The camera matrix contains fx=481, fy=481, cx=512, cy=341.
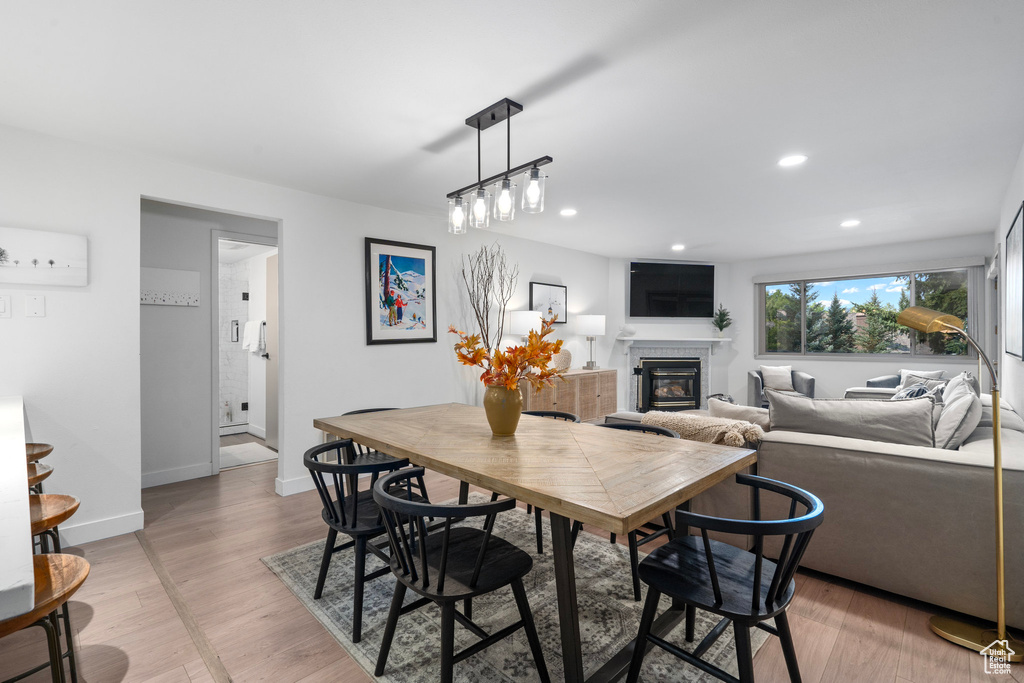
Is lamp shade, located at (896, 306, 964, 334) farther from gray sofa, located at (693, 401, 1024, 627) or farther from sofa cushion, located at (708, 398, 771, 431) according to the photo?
sofa cushion, located at (708, 398, 771, 431)

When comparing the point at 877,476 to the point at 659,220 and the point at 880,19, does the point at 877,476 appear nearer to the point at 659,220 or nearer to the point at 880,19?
the point at 880,19

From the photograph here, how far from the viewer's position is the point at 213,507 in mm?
3426

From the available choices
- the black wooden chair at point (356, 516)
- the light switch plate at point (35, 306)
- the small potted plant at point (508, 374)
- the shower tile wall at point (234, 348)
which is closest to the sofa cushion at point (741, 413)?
the small potted plant at point (508, 374)

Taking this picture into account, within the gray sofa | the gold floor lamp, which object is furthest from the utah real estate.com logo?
the gray sofa

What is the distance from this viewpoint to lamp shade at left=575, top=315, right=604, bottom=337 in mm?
6113

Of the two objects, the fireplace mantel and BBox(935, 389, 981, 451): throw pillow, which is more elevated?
the fireplace mantel

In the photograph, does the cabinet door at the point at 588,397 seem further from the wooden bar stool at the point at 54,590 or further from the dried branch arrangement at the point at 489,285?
the wooden bar stool at the point at 54,590

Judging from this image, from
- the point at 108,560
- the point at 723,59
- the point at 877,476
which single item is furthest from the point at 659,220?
the point at 108,560

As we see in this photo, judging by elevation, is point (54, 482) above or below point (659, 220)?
below

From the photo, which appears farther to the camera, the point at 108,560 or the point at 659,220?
the point at 659,220

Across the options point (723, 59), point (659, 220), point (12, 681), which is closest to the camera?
point (12, 681)

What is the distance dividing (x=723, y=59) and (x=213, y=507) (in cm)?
406

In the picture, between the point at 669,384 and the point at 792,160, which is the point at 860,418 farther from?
the point at 669,384

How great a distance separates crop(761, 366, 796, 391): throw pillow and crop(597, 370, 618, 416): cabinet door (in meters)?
2.00
